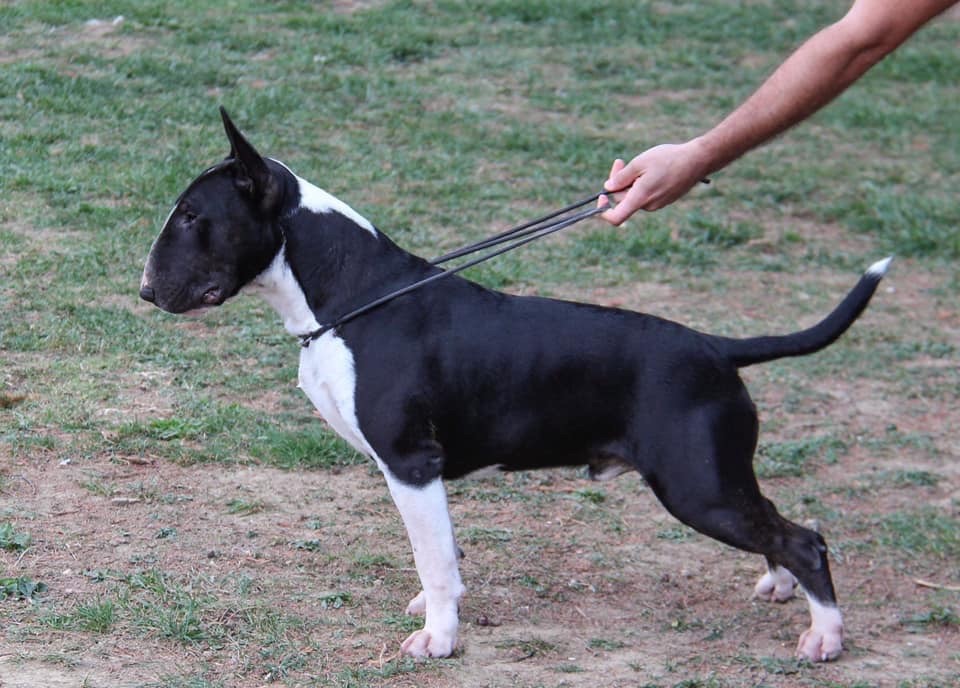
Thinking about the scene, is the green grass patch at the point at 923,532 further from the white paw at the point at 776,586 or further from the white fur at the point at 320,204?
the white fur at the point at 320,204

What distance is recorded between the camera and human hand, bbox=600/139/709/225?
176 inches

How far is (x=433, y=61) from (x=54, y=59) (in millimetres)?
2961

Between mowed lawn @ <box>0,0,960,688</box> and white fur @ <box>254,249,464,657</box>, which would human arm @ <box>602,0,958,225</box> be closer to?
white fur @ <box>254,249,464,657</box>

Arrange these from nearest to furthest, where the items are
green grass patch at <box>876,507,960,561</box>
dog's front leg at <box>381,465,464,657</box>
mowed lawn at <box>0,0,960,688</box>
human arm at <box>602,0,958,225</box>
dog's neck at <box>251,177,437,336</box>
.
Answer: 1. human arm at <box>602,0,958,225</box>
2. dog's front leg at <box>381,465,464,657</box>
3. dog's neck at <box>251,177,437,336</box>
4. mowed lawn at <box>0,0,960,688</box>
5. green grass patch at <box>876,507,960,561</box>

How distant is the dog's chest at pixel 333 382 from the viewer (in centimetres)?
449

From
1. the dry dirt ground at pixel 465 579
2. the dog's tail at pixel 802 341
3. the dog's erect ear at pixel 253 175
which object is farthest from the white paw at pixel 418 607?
the dog's erect ear at pixel 253 175

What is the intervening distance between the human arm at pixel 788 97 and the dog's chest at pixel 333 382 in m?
0.97

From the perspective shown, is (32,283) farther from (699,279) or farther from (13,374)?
(699,279)

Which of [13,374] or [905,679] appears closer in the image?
[905,679]

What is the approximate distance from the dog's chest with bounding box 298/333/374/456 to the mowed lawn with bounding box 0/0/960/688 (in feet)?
2.23

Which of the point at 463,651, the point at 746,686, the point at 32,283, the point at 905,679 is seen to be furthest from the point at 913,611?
the point at 32,283

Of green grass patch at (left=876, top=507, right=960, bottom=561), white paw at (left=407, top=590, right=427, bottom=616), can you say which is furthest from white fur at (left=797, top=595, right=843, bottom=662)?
white paw at (left=407, top=590, right=427, bottom=616)

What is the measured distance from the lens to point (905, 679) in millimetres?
4652

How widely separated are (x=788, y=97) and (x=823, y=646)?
1.84 meters
